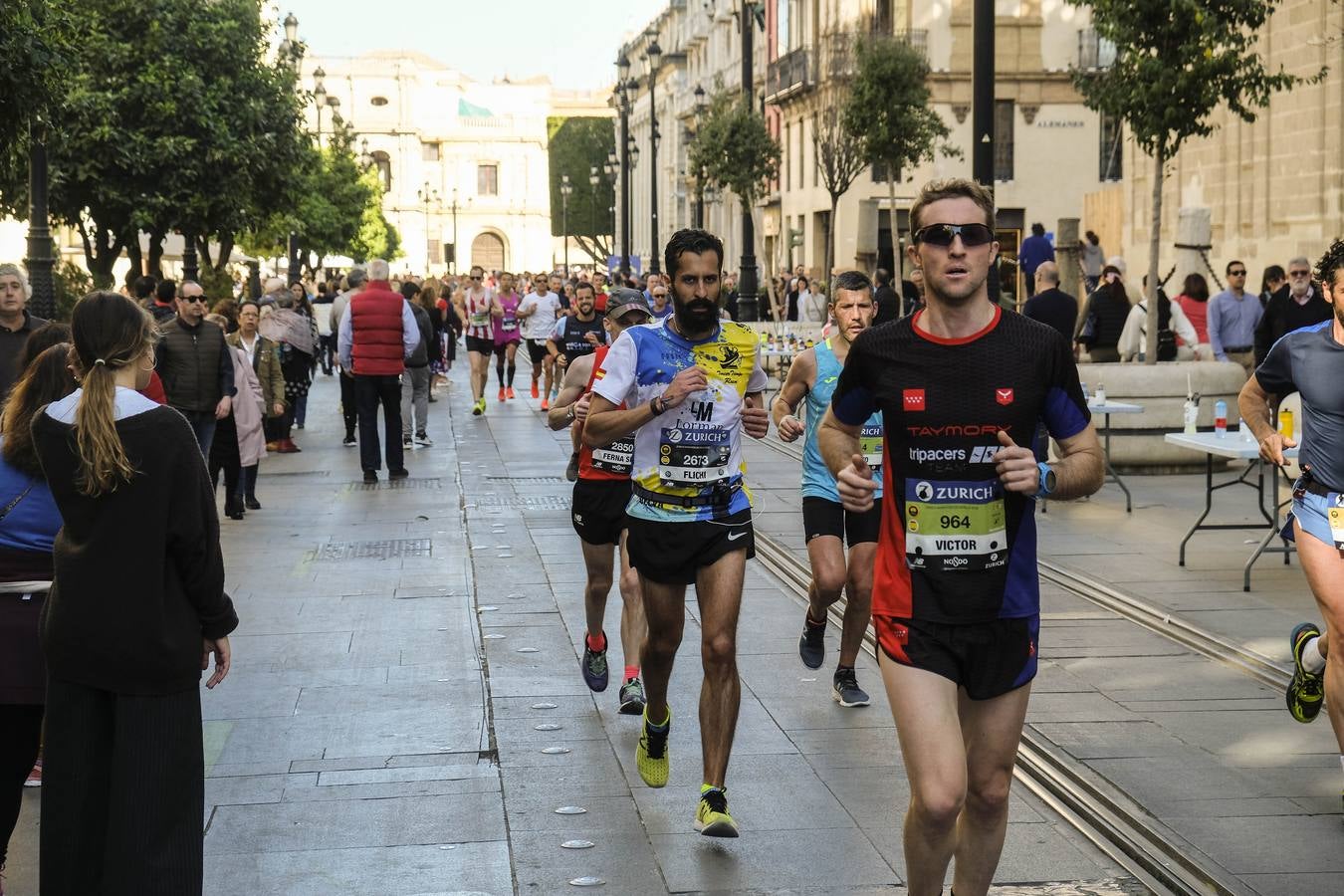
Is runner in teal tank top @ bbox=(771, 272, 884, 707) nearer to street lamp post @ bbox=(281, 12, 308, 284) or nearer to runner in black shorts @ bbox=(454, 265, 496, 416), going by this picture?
runner in black shorts @ bbox=(454, 265, 496, 416)

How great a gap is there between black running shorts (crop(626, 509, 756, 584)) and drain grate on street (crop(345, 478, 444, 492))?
10.3 m

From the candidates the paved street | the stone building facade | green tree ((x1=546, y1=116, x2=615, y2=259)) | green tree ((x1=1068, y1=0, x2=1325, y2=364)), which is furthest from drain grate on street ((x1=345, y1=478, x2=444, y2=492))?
green tree ((x1=546, y1=116, x2=615, y2=259))

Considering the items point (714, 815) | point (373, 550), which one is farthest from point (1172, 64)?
point (714, 815)

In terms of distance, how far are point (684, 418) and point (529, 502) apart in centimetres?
915

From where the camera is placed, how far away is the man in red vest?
55.0ft

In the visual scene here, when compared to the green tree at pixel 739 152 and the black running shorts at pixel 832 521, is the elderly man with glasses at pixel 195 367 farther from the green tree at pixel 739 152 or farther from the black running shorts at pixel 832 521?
the green tree at pixel 739 152

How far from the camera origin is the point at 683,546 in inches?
235

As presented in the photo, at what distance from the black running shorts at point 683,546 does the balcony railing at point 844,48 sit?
3700cm

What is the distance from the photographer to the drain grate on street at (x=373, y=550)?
40.0 ft

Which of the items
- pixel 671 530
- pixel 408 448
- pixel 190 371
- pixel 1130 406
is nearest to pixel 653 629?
pixel 671 530

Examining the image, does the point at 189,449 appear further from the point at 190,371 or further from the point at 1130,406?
the point at 1130,406

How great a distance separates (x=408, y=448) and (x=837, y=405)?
1561 cm

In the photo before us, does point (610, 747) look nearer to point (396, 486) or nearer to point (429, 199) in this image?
point (396, 486)

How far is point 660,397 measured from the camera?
5891 millimetres
